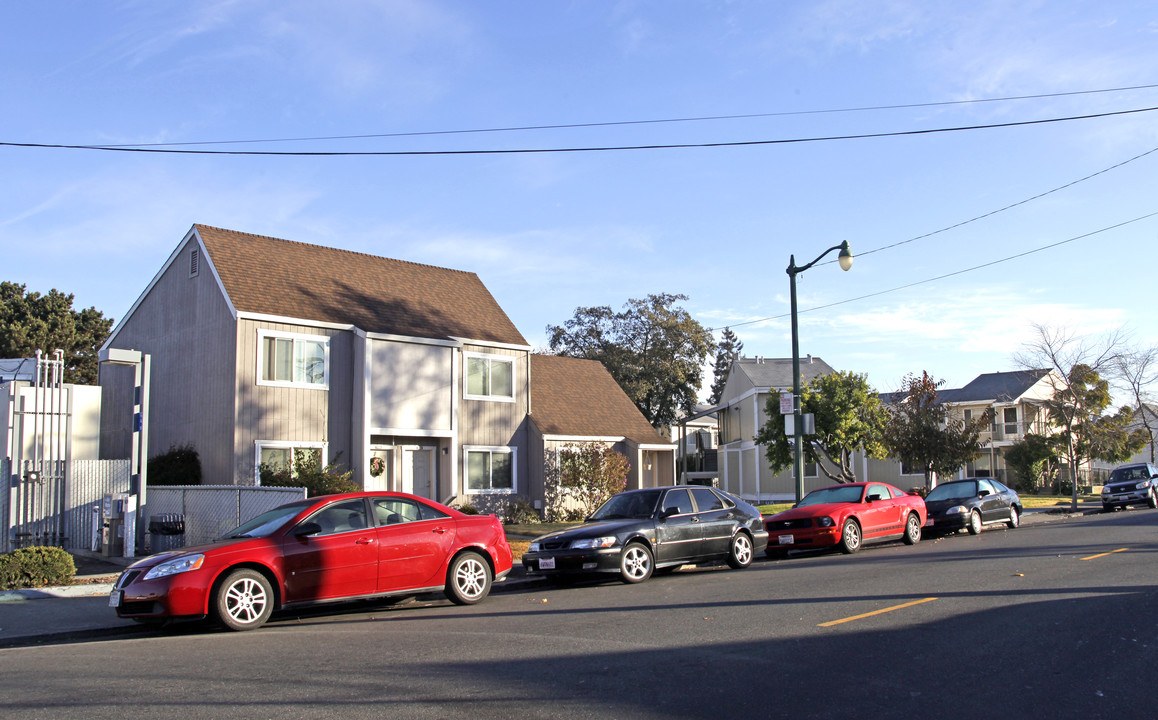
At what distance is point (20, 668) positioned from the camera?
7.84 meters

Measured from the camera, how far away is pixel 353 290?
25094 millimetres

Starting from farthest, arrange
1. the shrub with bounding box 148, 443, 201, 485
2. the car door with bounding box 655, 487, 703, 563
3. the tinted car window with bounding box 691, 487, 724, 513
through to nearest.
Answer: the shrub with bounding box 148, 443, 201, 485 → the tinted car window with bounding box 691, 487, 724, 513 → the car door with bounding box 655, 487, 703, 563

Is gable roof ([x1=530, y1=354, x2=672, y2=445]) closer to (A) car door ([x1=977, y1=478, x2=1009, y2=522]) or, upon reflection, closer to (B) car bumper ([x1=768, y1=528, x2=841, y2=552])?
(B) car bumper ([x1=768, y1=528, x2=841, y2=552])

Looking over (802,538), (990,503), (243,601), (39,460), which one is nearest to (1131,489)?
(990,503)

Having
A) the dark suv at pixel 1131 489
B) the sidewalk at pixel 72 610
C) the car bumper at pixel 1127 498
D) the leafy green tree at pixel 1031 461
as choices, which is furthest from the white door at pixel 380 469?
the leafy green tree at pixel 1031 461

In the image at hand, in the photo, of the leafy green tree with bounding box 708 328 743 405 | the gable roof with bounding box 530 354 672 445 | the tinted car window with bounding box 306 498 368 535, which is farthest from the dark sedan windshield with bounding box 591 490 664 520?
the leafy green tree with bounding box 708 328 743 405

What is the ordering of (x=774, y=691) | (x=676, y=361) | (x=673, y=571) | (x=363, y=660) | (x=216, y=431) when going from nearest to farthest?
(x=774, y=691), (x=363, y=660), (x=673, y=571), (x=216, y=431), (x=676, y=361)

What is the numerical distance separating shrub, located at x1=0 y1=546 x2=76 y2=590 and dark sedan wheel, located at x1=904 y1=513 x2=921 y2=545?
15.2 meters

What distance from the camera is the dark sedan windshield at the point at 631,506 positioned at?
13.8 metres

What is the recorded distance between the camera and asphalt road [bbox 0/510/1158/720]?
606cm

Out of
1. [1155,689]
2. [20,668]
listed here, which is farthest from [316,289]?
[1155,689]

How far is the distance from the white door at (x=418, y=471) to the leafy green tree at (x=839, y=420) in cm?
1175

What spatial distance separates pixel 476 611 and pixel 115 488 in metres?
11.2

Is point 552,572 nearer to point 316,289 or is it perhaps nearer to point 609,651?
point 609,651
